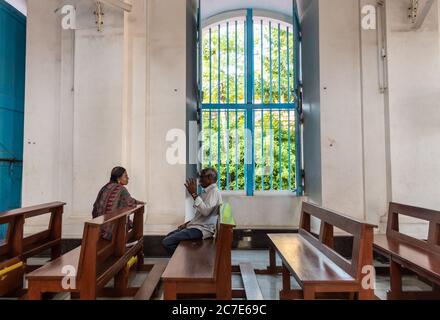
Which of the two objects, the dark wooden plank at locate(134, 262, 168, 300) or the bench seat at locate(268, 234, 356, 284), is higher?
the bench seat at locate(268, 234, 356, 284)

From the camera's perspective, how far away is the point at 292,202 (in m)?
5.46

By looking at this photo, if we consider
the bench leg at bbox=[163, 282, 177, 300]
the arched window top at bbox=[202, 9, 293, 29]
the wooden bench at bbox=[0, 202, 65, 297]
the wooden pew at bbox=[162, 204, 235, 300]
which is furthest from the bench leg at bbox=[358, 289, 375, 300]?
the arched window top at bbox=[202, 9, 293, 29]

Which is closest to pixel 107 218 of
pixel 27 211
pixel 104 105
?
pixel 27 211

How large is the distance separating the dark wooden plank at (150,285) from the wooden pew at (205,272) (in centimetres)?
45

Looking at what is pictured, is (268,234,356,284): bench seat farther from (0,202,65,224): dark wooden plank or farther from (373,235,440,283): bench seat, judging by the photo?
(0,202,65,224): dark wooden plank

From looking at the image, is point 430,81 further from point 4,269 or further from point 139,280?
point 4,269

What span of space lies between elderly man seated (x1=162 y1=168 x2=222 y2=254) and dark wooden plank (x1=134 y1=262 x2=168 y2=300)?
0.26 metres

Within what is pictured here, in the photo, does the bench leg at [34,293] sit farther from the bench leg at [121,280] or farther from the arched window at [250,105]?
the arched window at [250,105]

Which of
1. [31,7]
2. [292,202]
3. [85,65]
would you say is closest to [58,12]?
[31,7]

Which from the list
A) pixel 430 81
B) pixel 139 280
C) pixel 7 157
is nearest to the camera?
pixel 139 280

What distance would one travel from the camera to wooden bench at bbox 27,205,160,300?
234cm

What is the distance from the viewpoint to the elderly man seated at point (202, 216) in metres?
3.47

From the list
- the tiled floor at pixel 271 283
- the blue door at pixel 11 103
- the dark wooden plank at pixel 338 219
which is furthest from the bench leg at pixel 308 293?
the blue door at pixel 11 103
